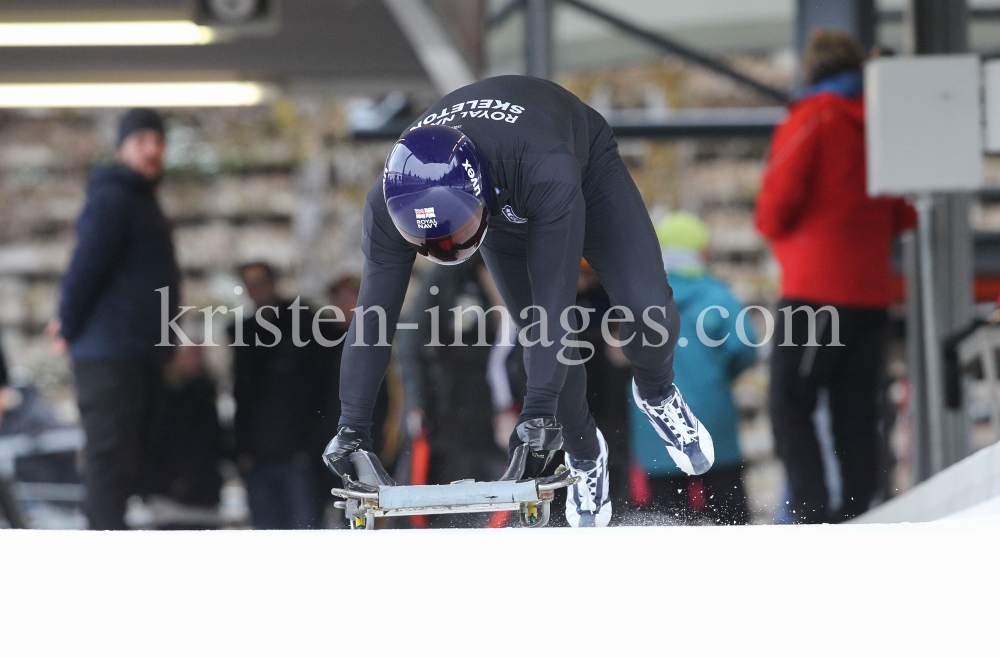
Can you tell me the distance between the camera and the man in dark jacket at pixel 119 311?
164 inches

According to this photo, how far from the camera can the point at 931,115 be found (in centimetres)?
492

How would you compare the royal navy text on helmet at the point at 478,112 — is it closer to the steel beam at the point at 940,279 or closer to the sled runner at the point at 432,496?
the sled runner at the point at 432,496

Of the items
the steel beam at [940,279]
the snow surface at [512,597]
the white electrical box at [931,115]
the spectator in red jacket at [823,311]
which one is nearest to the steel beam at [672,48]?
the steel beam at [940,279]

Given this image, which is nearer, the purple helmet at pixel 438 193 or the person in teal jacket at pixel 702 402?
the purple helmet at pixel 438 193

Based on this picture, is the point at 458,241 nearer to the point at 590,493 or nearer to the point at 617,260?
the point at 617,260

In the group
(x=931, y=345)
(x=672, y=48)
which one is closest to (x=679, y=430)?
(x=931, y=345)

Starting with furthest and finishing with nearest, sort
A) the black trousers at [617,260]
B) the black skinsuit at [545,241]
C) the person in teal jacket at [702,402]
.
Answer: the person in teal jacket at [702,402], the black trousers at [617,260], the black skinsuit at [545,241]

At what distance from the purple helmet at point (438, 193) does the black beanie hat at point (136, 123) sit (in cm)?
190

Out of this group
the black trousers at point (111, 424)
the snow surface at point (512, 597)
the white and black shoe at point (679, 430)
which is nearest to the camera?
the snow surface at point (512, 597)

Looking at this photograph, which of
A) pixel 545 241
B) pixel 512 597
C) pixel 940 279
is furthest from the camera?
pixel 940 279

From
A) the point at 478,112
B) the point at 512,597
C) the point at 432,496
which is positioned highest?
the point at 478,112

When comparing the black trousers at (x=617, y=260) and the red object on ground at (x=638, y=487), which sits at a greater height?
the black trousers at (x=617, y=260)

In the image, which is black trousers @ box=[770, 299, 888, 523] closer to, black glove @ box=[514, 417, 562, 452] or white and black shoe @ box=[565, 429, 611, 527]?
white and black shoe @ box=[565, 429, 611, 527]

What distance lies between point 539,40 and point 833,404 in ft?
7.23
